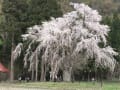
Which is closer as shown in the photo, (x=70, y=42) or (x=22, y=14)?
(x=70, y=42)

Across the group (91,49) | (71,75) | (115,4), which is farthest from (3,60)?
(115,4)

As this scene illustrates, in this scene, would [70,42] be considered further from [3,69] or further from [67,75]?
[3,69]

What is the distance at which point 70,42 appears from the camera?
4528cm

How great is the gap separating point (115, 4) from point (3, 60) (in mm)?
28802

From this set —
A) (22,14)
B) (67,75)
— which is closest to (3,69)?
(22,14)

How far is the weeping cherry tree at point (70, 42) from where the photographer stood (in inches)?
1791

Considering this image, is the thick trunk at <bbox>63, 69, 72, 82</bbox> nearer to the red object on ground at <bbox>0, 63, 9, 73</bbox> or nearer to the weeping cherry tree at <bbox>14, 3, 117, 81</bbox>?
the weeping cherry tree at <bbox>14, 3, 117, 81</bbox>

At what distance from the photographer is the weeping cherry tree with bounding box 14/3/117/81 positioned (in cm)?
4550

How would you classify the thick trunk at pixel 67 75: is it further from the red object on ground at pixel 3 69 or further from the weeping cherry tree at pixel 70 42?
the red object on ground at pixel 3 69

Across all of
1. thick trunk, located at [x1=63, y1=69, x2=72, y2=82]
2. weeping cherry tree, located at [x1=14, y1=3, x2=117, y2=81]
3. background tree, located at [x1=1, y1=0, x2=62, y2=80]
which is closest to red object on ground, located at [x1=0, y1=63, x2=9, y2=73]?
background tree, located at [x1=1, y1=0, x2=62, y2=80]

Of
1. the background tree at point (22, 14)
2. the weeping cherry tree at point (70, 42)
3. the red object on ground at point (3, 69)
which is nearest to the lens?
the weeping cherry tree at point (70, 42)

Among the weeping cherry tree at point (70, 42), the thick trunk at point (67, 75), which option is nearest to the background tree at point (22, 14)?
the weeping cherry tree at point (70, 42)

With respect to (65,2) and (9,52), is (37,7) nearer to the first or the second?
(9,52)

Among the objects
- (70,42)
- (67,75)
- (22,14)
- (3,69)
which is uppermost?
(22,14)
